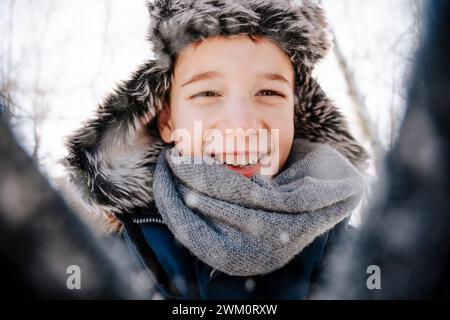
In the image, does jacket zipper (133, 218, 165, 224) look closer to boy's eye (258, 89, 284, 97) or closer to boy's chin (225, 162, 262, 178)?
boy's chin (225, 162, 262, 178)

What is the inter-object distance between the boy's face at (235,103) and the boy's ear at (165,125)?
12 mm

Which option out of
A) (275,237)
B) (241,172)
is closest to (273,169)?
(241,172)

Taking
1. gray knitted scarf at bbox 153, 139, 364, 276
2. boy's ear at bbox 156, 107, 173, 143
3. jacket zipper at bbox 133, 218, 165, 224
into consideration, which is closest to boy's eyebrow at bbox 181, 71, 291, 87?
boy's ear at bbox 156, 107, 173, 143

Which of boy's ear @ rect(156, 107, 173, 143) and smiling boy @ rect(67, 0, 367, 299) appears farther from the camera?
boy's ear @ rect(156, 107, 173, 143)

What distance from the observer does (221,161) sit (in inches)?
49.9

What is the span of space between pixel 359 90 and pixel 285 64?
24cm

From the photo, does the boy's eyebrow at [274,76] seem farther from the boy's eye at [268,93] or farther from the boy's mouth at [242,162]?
the boy's mouth at [242,162]

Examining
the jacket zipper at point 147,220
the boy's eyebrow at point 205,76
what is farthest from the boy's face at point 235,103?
the jacket zipper at point 147,220

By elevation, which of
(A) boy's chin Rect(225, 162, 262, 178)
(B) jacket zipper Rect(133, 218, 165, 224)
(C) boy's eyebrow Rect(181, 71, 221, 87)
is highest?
(C) boy's eyebrow Rect(181, 71, 221, 87)

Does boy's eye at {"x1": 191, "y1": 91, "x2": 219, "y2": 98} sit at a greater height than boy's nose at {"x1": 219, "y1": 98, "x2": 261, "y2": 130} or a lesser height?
greater

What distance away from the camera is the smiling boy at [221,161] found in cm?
120

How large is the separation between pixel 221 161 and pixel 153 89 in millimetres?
269

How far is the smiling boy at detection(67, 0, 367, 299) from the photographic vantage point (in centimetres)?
120

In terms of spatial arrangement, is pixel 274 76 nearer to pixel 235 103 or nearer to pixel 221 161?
pixel 235 103
